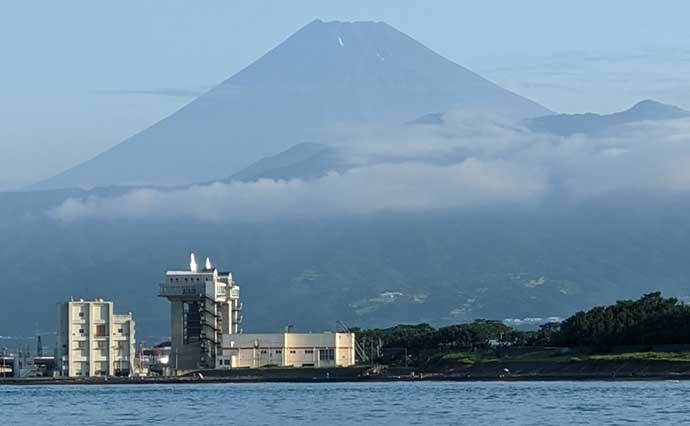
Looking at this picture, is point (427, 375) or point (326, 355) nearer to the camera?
point (427, 375)

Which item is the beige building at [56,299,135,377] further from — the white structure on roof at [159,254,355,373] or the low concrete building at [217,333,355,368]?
the low concrete building at [217,333,355,368]

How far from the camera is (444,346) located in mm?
153000

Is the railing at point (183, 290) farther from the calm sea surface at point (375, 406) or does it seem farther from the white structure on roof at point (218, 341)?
the calm sea surface at point (375, 406)

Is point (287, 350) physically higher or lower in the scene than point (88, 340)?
lower

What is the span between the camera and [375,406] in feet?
257

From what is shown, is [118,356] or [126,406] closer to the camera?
[126,406]

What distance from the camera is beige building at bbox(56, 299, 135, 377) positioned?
140125 mm

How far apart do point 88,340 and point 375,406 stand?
65209 mm

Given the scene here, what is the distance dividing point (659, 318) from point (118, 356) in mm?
41116

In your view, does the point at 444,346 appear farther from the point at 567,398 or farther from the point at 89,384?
the point at 567,398

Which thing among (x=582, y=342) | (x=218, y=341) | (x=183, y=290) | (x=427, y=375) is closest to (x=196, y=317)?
(x=183, y=290)

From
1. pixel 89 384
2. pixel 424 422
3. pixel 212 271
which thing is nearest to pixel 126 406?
pixel 424 422

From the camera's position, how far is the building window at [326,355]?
142m

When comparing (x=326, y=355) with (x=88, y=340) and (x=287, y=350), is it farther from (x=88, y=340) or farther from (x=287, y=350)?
(x=88, y=340)
